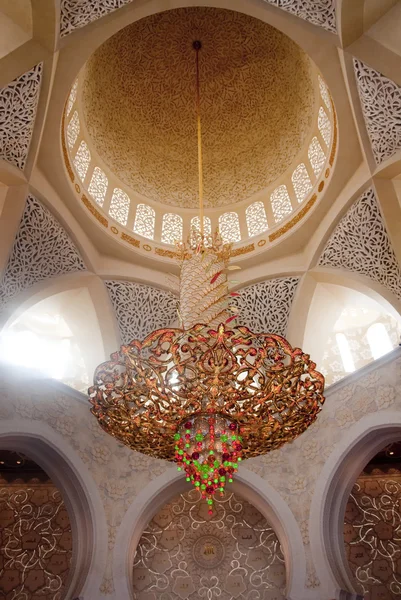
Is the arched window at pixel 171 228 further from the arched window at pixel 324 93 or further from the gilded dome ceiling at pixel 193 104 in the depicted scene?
the arched window at pixel 324 93

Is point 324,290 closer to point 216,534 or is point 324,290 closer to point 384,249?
point 384,249

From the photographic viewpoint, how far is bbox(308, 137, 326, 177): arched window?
284 inches

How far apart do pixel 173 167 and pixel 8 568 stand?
728 centimetres

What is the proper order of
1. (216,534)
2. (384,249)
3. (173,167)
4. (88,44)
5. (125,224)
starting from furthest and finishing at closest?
(173,167)
(125,224)
(216,534)
(384,249)
(88,44)

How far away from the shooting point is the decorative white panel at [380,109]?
16.4ft

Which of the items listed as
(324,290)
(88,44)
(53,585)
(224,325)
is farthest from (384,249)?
(53,585)

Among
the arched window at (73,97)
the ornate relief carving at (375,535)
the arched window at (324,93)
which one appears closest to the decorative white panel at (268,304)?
the arched window at (324,93)

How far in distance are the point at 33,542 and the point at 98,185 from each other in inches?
233

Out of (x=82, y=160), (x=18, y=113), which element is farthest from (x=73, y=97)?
(x=18, y=113)

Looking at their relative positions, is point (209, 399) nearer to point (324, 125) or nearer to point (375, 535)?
point (324, 125)

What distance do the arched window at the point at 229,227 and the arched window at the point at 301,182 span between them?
1237 mm

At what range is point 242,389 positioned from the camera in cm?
356

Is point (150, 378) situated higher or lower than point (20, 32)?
lower

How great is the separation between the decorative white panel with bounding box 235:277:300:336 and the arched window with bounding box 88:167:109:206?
284cm
